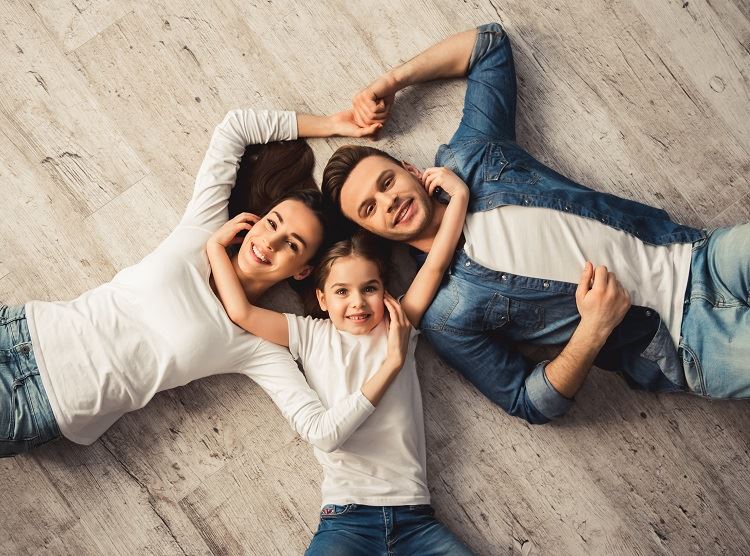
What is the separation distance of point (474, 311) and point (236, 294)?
80 cm

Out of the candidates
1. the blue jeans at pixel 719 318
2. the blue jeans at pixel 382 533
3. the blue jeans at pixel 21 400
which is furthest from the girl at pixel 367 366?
the blue jeans at pixel 719 318

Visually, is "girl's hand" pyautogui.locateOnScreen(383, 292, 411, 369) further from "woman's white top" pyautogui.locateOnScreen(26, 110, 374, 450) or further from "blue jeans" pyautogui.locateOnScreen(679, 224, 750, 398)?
"blue jeans" pyautogui.locateOnScreen(679, 224, 750, 398)

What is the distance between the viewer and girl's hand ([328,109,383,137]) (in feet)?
6.80

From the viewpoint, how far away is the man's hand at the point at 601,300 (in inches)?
69.0

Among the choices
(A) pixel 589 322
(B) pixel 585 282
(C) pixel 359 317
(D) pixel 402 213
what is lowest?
(A) pixel 589 322

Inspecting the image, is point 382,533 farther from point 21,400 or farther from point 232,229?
point 21,400

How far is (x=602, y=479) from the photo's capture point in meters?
2.04

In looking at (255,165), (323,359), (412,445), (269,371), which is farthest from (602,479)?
(255,165)

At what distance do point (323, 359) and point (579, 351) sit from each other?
2.80 feet

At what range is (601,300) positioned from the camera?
175 centimetres

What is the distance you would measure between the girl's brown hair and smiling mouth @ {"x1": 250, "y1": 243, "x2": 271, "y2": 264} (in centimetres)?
19

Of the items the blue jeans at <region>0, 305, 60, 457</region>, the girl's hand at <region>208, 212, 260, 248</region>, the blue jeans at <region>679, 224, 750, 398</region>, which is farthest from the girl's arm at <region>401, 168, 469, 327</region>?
the blue jeans at <region>0, 305, 60, 457</region>

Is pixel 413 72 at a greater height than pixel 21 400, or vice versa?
pixel 413 72

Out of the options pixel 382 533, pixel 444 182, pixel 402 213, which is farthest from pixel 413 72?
pixel 382 533
